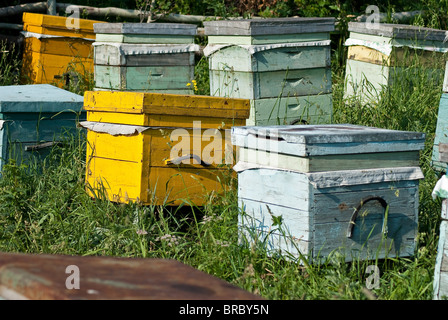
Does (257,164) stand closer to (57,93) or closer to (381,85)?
(57,93)

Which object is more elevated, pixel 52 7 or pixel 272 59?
pixel 52 7

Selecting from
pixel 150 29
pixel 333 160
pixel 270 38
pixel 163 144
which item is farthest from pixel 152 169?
pixel 150 29

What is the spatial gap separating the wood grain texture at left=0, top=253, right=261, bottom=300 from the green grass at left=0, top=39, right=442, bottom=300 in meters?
0.77

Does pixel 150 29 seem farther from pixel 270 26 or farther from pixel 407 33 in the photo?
pixel 407 33

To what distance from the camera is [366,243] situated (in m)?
2.93

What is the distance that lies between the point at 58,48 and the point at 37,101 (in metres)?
2.50

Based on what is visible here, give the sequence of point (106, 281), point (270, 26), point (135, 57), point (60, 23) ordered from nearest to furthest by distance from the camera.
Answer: point (106, 281) → point (270, 26) → point (135, 57) → point (60, 23)

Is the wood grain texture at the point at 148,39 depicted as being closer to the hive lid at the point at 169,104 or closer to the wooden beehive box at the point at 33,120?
the wooden beehive box at the point at 33,120

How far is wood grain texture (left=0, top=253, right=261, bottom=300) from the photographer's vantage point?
155 centimetres

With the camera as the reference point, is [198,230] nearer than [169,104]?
Yes

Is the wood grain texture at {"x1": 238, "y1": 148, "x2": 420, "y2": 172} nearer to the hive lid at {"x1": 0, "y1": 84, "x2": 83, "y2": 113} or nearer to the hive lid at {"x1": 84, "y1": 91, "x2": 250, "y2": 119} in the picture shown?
the hive lid at {"x1": 84, "y1": 91, "x2": 250, "y2": 119}

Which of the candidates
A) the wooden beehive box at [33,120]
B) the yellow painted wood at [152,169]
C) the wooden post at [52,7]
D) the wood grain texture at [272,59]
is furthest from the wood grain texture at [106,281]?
the wooden post at [52,7]

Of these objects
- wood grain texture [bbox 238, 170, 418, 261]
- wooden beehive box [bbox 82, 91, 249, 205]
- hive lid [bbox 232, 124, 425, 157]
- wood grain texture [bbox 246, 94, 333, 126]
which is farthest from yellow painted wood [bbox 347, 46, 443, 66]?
wood grain texture [bbox 238, 170, 418, 261]

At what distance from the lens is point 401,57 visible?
540cm
